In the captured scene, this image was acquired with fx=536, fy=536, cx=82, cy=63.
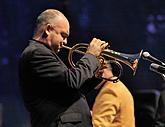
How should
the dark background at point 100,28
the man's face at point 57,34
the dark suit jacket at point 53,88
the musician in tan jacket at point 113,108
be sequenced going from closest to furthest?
the dark suit jacket at point 53,88, the man's face at point 57,34, the musician in tan jacket at point 113,108, the dark background at point 100,28

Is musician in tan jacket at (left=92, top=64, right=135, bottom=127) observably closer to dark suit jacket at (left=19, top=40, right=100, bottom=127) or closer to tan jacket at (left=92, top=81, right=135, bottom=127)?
tan jacket at (left=92, top=81, right=135, bottom=127)

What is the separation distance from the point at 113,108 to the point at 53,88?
3.50 ft

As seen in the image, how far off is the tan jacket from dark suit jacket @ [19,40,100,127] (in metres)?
0.88

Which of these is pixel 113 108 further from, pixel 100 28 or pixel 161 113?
pixel 100 28

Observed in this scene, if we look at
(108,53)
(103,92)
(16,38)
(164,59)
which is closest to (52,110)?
(108,53)

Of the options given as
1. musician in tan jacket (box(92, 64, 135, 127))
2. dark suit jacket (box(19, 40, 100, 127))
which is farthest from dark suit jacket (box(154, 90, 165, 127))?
dark suit jacket (box(19, 40, 100, 127))

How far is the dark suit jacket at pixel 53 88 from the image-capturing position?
300 cm

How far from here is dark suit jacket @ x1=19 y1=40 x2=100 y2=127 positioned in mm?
2996

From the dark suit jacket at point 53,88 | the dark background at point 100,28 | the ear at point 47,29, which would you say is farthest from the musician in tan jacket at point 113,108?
the dark background at point 100,28

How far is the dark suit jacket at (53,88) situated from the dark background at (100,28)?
11.6 ft

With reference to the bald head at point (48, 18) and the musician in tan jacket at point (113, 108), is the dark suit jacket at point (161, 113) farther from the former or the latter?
the bald head at point (48, 18)

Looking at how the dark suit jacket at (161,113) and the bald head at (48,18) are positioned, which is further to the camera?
the dark suit jacket at (161,113)

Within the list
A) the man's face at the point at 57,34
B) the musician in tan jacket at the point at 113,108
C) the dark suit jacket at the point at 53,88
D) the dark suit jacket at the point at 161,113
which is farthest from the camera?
the dark suit jacket at the point at 161,113

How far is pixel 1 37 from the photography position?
735cm
